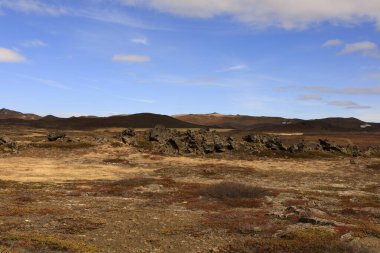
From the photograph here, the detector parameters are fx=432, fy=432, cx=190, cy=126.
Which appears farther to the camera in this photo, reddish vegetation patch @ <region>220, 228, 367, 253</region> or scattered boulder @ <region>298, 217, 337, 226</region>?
scattered boulder @ <region>298, 217, 337, 226</region>

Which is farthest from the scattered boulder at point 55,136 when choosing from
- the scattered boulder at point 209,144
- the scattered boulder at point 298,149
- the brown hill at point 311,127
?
the brown hill at point 311,127

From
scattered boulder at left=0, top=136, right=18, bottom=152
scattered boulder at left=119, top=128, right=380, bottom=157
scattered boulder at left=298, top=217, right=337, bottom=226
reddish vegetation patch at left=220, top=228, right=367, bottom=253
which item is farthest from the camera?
scattered boulder at left=119, top=128, right=380, bottom=157

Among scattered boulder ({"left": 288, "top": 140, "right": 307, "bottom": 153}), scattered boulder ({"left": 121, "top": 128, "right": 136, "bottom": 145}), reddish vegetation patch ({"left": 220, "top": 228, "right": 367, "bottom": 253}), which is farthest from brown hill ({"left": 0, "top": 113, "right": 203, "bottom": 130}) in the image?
reddish vegetation patch ({"left": 220, "top": 228, "right": 367, "bottom": 253})

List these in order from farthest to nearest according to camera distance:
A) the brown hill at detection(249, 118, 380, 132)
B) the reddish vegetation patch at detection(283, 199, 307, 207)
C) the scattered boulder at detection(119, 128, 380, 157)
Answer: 1. the brown hill at detection(249, 118, 380, 132)
2. the scattered boulder at detection(119, 128, 380, 157)
3. the reddish vegetation patch at detection(283, 199, 307, 207)

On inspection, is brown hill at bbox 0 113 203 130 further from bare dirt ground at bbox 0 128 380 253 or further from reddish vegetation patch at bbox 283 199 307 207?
reddish vegetation patch at bbox 283 199 307 207

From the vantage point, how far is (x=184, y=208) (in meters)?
29.5

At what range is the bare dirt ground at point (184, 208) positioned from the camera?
1916cm

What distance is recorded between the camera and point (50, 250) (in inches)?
668

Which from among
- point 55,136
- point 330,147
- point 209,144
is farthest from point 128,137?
point 330,147

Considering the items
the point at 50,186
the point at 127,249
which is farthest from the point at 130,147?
the point at 127,249

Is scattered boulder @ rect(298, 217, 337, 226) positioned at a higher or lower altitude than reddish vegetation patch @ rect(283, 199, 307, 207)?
higher

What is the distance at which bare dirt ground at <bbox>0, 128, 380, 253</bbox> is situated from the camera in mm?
19156

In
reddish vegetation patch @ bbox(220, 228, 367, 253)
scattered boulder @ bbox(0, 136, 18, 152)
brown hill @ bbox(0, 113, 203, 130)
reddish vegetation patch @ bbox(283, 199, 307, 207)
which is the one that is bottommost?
reddish vegetation patch @ bbox(283, 199, 307, 207)

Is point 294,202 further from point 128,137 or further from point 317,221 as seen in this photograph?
point 128,137
